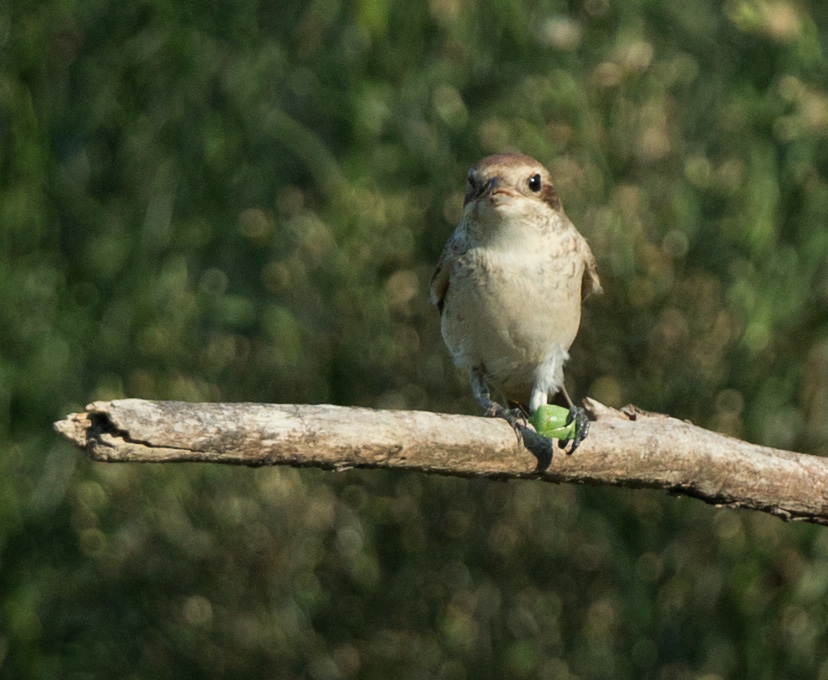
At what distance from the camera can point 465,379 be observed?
5.98m

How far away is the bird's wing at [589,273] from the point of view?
5578 mm

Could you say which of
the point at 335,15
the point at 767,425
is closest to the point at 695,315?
the point at 767,425

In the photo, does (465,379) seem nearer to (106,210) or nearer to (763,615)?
(763,615)

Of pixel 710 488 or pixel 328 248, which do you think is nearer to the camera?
pixel 710 488

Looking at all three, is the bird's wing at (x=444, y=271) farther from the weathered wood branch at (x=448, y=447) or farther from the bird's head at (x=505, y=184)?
the weathered wood branch at (x=448, y=447)

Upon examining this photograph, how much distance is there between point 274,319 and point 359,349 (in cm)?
60

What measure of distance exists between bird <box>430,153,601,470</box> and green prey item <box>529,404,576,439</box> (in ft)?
2.39

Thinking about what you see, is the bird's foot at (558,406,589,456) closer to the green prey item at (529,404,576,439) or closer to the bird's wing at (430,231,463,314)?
the green prey item at (529,404,576,439)

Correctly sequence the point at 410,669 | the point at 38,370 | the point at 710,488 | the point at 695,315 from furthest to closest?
the point at 38,370, the point at 410,669, the point at 695,315, the point at 710,488

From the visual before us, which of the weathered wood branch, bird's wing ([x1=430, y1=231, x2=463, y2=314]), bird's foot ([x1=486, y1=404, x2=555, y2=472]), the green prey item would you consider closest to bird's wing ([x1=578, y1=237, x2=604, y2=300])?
bird's wing ([x1=430, y1=231, x2=463, y2=314])

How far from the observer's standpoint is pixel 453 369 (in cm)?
604

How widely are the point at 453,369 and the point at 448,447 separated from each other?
Answer: 234cm

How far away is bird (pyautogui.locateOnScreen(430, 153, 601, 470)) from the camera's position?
5184 millimetres

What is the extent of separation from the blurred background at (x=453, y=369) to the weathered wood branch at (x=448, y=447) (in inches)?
60.0
